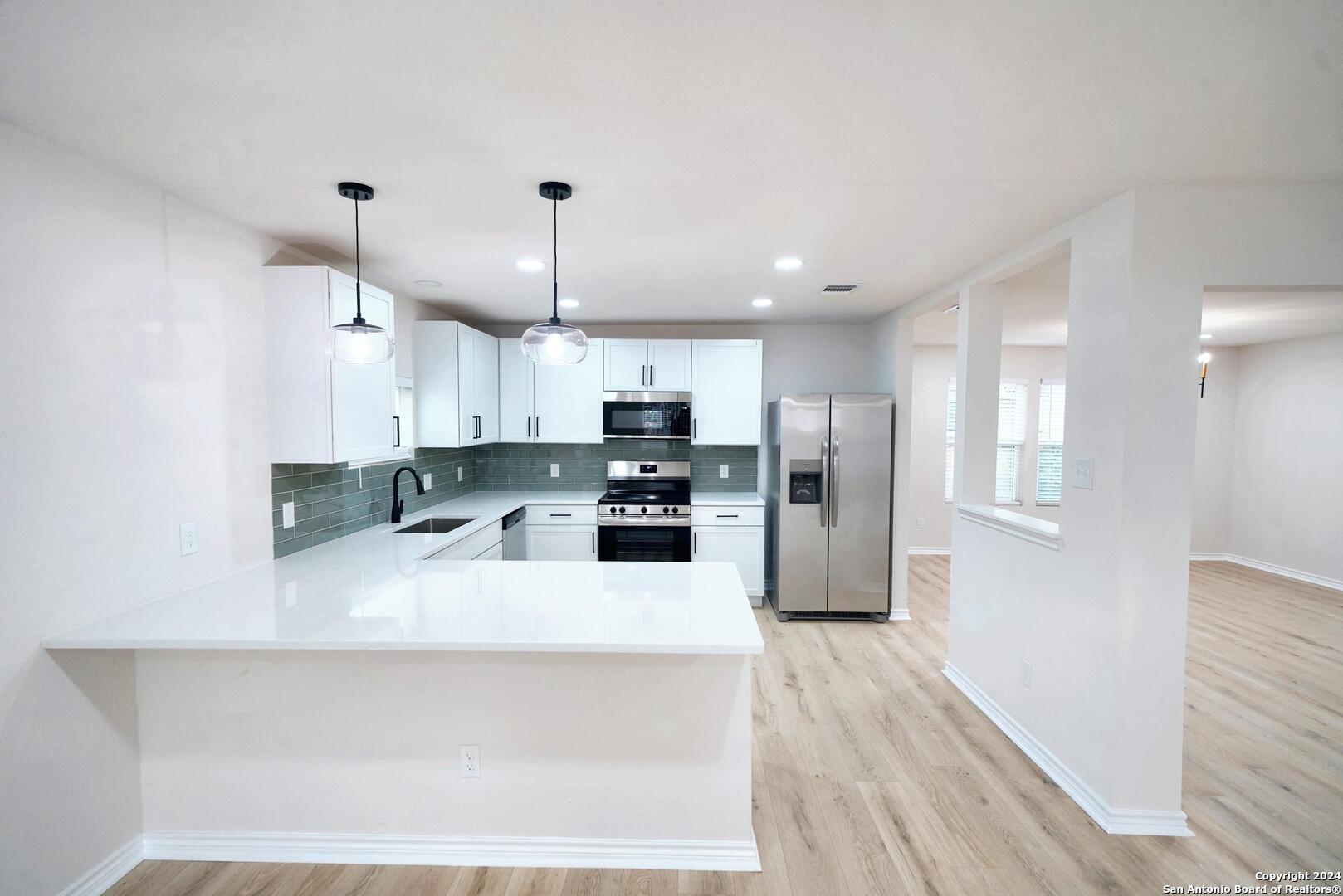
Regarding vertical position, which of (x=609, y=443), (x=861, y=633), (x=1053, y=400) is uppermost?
(x=1053, y=400)

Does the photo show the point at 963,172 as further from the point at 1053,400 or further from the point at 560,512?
the point at 1053,400

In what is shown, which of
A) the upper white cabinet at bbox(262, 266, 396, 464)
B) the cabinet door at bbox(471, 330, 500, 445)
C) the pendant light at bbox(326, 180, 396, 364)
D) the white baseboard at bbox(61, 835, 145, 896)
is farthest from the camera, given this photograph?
the cabinet door at bbox(471, 330, 500, 445)

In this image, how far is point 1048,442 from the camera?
19.7ft

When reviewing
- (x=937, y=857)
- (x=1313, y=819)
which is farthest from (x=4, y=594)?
(x=1313, y=819)

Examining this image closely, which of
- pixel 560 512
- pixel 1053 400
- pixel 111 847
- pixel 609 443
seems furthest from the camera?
pixel 1053 400

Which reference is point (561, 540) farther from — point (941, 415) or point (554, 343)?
point (941, 415)

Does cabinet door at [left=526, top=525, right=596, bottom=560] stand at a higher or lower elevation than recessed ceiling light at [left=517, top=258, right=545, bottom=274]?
lower

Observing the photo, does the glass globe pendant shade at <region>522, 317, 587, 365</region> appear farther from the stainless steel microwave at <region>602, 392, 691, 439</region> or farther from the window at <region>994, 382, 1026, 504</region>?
the window at <region>994, 382, 1026, 504</region>

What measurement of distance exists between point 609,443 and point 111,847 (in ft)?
11.8

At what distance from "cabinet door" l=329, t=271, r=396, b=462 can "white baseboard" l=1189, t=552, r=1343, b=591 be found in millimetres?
7316

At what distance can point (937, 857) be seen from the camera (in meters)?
1.87

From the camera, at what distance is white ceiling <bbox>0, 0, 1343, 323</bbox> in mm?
1133

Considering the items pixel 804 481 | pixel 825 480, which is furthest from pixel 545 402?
pixel 825 480

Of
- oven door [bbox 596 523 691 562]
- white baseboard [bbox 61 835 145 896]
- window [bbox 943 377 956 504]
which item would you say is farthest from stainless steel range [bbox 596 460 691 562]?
window [bbox 943 377 956 504]
